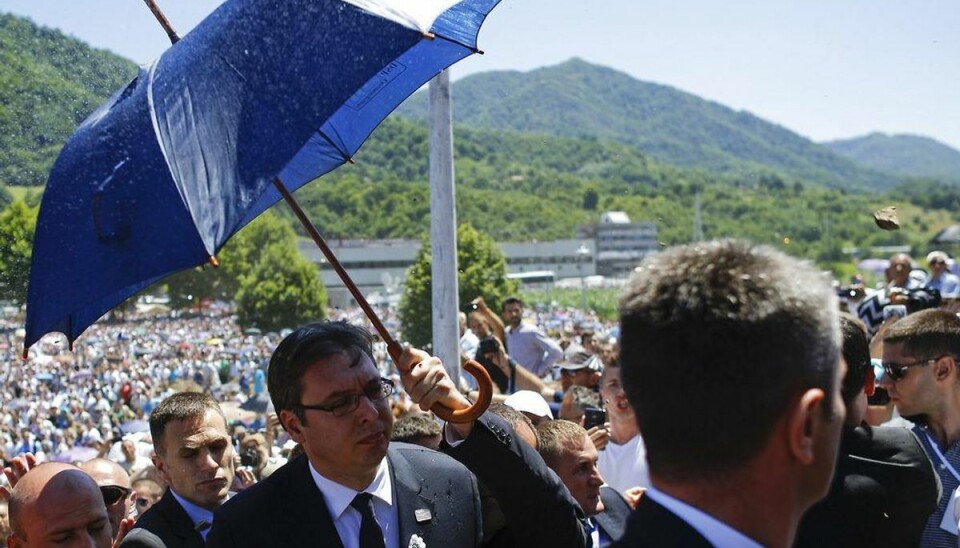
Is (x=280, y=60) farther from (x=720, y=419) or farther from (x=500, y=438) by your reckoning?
(x=720, y=419)

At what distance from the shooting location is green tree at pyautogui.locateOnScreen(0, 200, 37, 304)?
15.0 ft

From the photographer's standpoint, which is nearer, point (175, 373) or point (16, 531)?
point (16, 531)

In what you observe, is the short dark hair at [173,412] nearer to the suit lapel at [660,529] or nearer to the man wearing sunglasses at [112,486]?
the man wearing sunglasses at [112,486]

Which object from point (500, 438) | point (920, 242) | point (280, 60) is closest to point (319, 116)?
point (280, 60)

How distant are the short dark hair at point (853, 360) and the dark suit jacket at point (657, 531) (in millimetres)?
1514

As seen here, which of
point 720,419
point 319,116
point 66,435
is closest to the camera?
A: point 720,419

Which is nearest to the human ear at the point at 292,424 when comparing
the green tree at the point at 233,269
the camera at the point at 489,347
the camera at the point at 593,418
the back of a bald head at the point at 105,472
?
the back of a bald head at the point at 105,472

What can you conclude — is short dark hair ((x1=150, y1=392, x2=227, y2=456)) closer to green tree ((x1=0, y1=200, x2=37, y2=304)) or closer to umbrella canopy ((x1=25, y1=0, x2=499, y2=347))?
green tree ((x1=0, y1=200, x2=37, y2=304))

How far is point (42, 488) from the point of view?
3.22 metres

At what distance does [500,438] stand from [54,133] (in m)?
2.31

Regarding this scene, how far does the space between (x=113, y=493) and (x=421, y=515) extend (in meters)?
1.88

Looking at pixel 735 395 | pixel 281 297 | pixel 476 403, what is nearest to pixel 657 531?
pixel 735 395

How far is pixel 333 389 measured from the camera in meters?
2.93

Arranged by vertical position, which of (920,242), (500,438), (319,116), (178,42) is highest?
(178,42)
